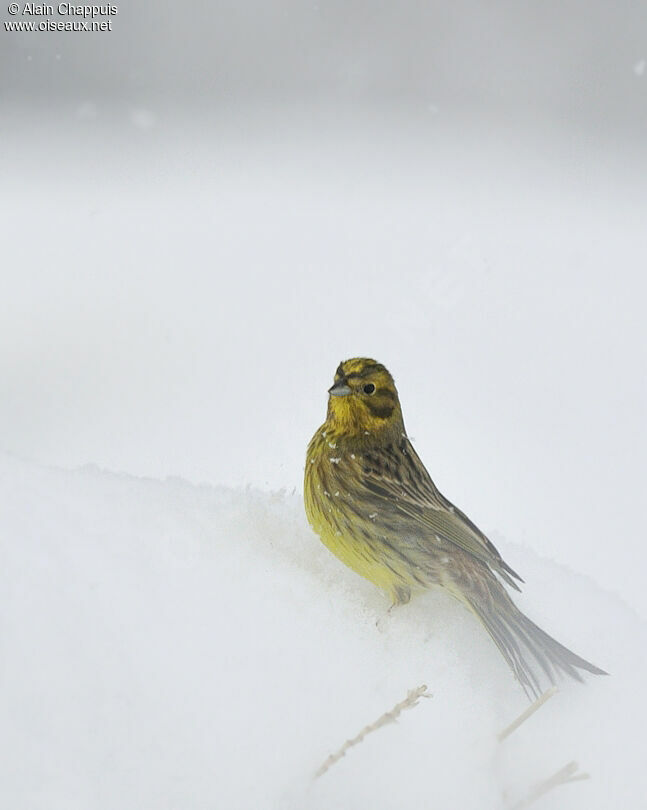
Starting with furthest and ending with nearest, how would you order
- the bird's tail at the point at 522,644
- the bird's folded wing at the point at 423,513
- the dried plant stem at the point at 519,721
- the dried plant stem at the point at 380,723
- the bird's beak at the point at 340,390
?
the bird's beak at the point at 340,390 < the bird's folded wing at the point at 423,513 < the bird's tail at the point at 522,644 < the dried plant stem at the point at 519,721 < the dried plant stem at the point at 380,723

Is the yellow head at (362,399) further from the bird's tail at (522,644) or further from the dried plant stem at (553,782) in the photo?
the dried plant stem at (553,782)

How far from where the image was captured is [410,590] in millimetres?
1576

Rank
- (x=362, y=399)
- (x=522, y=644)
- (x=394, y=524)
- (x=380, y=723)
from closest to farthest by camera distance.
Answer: (x=380, y=723)
(x=522, y=644)
(x=394, y=524)
(x=362, y=399)

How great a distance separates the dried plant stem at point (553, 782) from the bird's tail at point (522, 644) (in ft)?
0.64

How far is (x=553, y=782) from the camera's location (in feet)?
3.63

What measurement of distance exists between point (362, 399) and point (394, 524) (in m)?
0.25

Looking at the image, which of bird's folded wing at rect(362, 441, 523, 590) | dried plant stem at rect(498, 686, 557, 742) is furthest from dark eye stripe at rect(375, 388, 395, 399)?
dried plant stem at rect(498, 686, 557, 742)

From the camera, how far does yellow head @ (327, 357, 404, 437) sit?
180 cm

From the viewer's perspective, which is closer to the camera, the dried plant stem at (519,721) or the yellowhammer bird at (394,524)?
the dried plant stem at (519,721)

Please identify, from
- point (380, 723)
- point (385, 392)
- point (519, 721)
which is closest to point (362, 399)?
point (385, 392)

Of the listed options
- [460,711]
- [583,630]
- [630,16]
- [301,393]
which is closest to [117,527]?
[460,711]

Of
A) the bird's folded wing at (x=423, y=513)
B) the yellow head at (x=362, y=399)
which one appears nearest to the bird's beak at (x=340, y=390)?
the yellow head at (x=362, y=399)

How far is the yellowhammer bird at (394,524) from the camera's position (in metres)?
1.48

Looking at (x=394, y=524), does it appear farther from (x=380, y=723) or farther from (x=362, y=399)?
(x=380, y=723)
